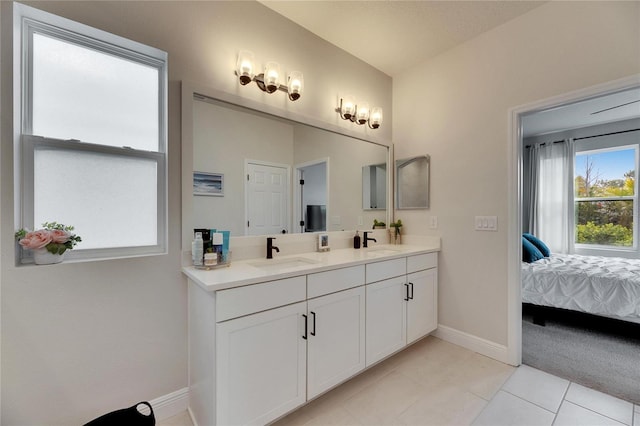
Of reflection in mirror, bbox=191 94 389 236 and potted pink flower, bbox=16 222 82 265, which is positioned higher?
reflection in mirror, bbox=191 94 389 236

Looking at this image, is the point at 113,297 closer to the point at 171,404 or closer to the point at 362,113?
the point at 171,404

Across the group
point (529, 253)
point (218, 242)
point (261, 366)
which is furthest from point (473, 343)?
point (218, 242)

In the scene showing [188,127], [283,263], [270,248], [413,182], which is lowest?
[283,263]

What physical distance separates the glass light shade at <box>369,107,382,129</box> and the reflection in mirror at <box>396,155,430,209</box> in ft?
1.71

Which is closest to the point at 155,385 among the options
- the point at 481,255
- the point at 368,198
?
the point at 368,198

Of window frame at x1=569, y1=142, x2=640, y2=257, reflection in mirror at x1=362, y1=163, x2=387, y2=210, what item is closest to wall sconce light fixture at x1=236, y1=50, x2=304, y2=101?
reflection in mirror at x1=362, y1=163, x2=387, y2=210

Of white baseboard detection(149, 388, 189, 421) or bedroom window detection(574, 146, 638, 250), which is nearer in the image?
white baseboard detection(149, 388, 189, 421)

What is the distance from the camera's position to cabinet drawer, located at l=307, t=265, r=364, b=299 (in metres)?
1.62

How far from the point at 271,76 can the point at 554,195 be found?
5256mm

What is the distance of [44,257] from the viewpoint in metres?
1.26

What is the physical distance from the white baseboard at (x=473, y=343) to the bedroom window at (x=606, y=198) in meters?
3.65

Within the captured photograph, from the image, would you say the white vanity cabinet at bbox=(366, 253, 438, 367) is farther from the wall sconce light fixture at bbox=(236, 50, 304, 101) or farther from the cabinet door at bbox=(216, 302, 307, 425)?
the wall sconce light fixture at bbox=(236, 50, 304, 101)

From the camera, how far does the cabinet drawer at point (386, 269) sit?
198 centimetres

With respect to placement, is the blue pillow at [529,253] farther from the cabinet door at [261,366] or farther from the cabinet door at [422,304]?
the cabinet door at [261,366]
